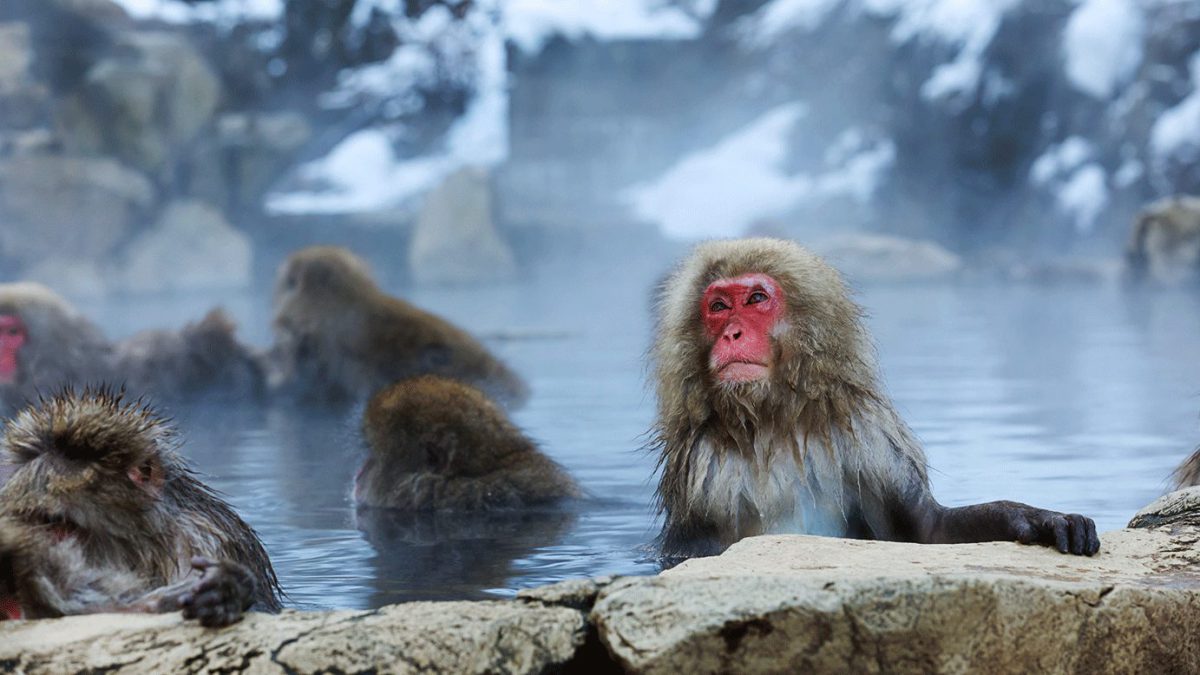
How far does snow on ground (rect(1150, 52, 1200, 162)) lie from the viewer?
70.3 feet

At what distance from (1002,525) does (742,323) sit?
0.73 metres

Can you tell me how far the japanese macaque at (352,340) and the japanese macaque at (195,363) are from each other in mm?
193

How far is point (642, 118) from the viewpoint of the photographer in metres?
26.5

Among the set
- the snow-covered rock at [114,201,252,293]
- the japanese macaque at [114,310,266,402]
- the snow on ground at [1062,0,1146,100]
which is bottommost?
the japanese macaque at [114,310,266,402]

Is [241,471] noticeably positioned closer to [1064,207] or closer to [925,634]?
[925,634]

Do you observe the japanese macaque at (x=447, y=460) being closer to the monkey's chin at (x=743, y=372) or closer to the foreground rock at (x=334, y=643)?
the monkey's chin at (x=743, y=372)

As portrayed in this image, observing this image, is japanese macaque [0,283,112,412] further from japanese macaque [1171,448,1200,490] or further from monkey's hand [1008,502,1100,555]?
monkey's hand [1008,502,1100,555]

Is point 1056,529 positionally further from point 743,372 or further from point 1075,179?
point 1075,179

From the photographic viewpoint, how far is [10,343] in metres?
7.29

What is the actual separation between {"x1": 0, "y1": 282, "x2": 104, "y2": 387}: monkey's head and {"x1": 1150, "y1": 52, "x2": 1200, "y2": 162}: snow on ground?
1754cm

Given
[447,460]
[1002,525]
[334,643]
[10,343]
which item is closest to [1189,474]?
[1002,525]

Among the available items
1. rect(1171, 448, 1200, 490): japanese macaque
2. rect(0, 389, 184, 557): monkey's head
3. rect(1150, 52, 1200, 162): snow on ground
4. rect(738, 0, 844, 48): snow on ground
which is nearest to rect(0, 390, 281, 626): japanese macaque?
rect(0, 389, 184, 557): monkey's head

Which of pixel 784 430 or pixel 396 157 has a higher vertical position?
pixel 396 157

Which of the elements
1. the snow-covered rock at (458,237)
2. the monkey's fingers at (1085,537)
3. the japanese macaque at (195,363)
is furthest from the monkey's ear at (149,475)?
the snow-covered rock at (458,237)
